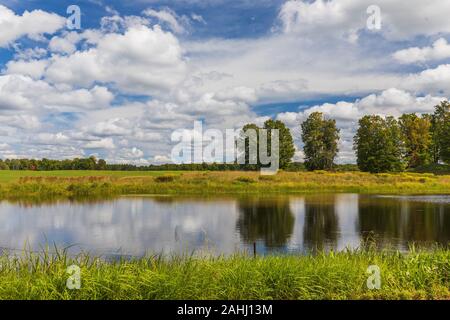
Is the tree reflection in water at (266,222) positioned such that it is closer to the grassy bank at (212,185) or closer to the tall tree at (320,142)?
the grassy bank at (212,185)

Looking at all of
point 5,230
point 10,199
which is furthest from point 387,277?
point 10,199

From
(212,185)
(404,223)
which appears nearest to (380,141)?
(212,185)

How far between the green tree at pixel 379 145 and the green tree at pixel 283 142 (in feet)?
44.2

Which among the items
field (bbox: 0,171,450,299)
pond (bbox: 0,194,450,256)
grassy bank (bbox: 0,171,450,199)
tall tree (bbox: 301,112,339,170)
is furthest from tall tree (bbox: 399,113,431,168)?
field (bbox: 0,171,450,299)

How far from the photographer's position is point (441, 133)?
81.7m

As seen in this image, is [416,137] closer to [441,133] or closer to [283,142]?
[441,133]

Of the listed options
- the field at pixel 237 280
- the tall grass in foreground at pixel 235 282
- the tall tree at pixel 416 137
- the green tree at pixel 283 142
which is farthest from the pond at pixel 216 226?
the tall tree at pixel 416 137

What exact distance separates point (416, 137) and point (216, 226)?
75390 mm

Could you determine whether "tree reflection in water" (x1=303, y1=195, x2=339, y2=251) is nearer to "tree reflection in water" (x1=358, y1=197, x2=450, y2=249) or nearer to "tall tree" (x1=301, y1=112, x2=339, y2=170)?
"tree reflection in water" (x1=358, y1=197, x2=450, y2=249)

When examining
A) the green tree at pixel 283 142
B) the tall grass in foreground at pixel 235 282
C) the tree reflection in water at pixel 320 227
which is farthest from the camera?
the green tree at pixel 283 142

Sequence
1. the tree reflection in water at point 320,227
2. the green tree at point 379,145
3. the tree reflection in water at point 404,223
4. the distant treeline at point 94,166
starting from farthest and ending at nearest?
the distant treeline at point 94,166
the green tree at point 379,145
the tree reflection in water at point 404,223
the tree reflection in water at point 320,227

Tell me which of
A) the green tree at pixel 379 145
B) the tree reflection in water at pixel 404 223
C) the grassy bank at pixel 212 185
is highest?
the green tree at pixel 379 145

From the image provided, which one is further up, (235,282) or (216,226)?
(235,282)

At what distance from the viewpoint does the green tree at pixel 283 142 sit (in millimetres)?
84275
